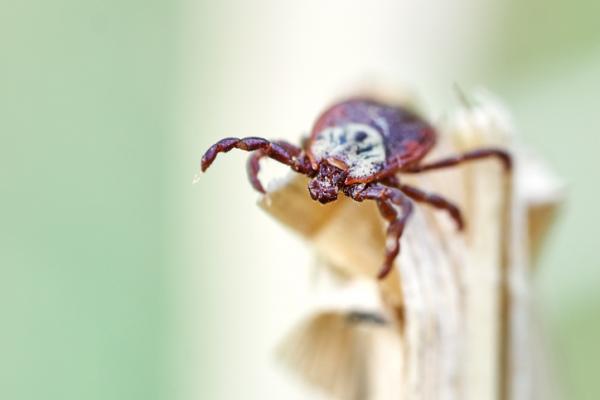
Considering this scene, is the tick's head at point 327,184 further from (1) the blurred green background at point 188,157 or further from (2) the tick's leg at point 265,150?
(1) the blurred green background at point 188,157

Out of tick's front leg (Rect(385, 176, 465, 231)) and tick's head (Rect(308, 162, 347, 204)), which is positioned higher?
tick's head (Rect(308, 162, 347, 204))

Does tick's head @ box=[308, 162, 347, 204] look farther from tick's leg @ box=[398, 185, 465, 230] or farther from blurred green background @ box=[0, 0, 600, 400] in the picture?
blurred green background @ box=[0, 0, 600, 400]

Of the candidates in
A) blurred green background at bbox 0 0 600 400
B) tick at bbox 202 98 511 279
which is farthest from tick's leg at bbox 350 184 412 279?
blurred green background at bbox 0 0 600 400

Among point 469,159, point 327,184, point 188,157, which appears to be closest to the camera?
point 327,184

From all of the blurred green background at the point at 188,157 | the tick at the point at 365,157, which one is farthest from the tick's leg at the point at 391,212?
the blurred green background at the point at 188,157

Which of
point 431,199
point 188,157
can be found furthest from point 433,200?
point 188,157

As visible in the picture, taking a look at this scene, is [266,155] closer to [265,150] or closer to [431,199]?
[265,150]
